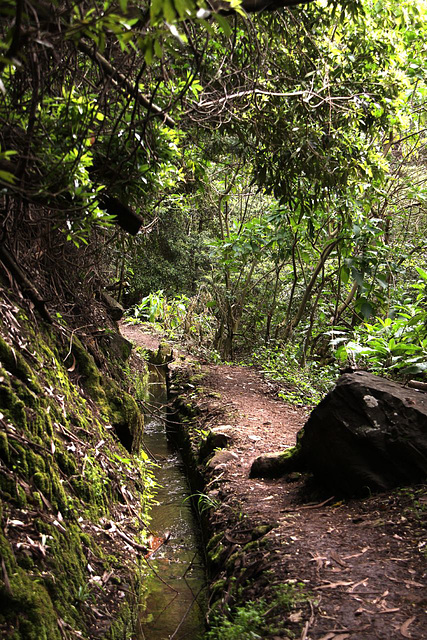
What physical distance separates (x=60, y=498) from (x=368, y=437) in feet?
6.85

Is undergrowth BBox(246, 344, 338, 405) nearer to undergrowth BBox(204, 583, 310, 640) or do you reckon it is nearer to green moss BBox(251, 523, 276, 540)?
green moss BBox(251, 523, 276, 540)

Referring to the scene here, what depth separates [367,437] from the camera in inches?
129

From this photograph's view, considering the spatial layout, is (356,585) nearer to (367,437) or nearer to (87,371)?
(367,437)

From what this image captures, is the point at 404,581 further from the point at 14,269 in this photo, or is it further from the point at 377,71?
the point at 377,71

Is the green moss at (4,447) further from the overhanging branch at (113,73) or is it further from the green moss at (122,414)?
the green moss at (122,414)

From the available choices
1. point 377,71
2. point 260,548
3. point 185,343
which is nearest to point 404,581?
point 260,548

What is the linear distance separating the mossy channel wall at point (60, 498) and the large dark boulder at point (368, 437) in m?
1.59

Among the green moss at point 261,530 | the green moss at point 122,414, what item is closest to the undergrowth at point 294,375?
the green moss at point 122,414

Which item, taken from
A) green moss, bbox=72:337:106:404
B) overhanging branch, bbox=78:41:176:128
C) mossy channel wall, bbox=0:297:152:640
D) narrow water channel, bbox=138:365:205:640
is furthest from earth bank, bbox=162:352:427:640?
overhanging branch, bbox=78:41:176:128

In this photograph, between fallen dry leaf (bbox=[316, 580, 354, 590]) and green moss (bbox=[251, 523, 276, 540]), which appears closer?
fallen dry leaf (bbox=[316, 580, 354, 590])

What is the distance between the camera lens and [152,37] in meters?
1.37

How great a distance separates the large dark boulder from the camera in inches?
127

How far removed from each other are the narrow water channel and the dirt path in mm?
489

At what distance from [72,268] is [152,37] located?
347 centimetres
